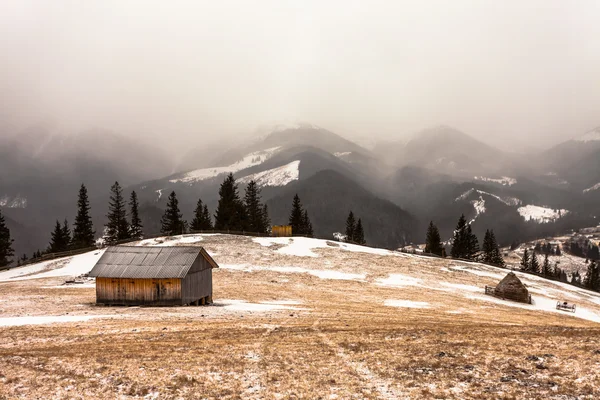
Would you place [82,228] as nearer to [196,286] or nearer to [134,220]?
[134,220]

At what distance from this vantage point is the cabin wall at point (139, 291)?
32312 mm

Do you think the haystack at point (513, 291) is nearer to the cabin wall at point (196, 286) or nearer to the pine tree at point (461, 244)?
the cabin wall at point (196, 286)

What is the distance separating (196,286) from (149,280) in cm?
432

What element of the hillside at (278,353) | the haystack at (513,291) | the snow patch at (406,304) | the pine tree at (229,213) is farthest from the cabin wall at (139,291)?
the pine tree at (229,213)

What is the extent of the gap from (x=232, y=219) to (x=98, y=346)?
8080 cm

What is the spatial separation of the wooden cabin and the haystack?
40016mm

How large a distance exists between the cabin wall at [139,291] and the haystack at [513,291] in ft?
138

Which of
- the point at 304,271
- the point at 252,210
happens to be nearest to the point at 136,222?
the point at 252,210

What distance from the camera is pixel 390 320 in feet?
79.6

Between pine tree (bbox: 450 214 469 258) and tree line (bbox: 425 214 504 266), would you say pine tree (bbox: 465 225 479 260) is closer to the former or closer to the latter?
tree line (bbox: 425 214 504 266)

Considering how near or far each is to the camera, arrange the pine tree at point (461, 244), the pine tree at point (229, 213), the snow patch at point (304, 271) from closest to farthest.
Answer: the snow patch at point (304, 271)
the pine tree at point (229, 213)
the pine tree at point (461, 244)

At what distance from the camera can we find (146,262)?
34.2 metres

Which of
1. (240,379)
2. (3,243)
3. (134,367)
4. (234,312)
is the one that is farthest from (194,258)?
(3,243)

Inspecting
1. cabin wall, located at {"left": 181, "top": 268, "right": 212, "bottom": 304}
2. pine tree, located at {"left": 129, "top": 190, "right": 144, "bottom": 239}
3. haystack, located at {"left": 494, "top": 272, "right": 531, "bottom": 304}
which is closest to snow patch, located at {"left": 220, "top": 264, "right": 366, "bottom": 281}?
haystack, located at {"left": 494, "top": 272, "right": 531, "bottom": 304}
